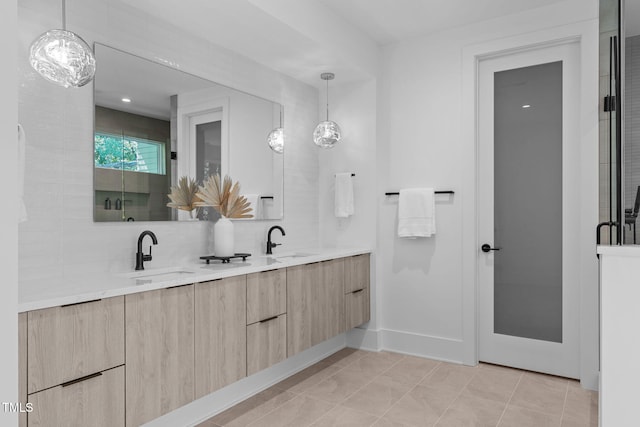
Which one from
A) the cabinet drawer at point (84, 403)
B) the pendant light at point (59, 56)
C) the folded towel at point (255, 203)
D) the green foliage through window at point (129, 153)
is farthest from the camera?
the folded towel at point (255, 203)

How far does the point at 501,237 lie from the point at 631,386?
2.11 meters

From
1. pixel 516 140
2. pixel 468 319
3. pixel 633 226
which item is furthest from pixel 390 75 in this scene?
pixel 633 226

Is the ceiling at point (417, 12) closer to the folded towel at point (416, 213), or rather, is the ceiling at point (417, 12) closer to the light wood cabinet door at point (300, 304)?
the folded towel at point (416, 213)

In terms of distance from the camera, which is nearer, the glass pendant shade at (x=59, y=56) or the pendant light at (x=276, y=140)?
the glass pendant shade at (x=59, y=56)

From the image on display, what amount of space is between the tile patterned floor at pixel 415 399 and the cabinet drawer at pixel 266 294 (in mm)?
593

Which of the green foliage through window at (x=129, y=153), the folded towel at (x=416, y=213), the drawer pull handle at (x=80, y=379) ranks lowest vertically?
the drawer pull handle at (x=80, y=379)

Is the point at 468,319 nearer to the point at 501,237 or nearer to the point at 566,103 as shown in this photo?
the point at 501,237

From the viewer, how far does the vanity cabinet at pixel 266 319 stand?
243 cm

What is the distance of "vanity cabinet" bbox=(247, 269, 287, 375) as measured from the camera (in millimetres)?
2434

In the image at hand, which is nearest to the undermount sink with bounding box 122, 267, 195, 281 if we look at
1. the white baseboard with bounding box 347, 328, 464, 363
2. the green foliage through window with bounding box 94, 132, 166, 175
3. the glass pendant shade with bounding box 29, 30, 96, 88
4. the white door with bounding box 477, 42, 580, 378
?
the green foliage through window with bounding box 94, 132, 166, 175

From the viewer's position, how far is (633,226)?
171 centimetres

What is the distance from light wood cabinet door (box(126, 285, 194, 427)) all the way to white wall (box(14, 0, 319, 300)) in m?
0.51

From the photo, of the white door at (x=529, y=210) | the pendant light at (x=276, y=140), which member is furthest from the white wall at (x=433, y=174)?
the pendant light at (x=276, y=140)

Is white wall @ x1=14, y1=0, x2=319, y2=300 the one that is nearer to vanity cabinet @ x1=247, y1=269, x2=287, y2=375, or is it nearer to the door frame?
vanity cabinet @ x1=247, y1=269, x2=287, y2=375
